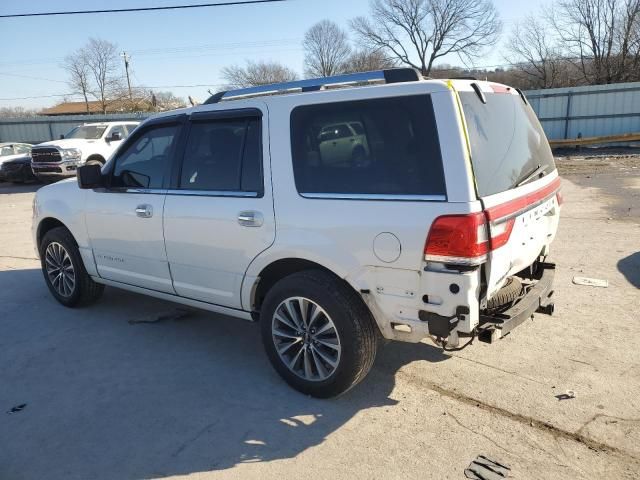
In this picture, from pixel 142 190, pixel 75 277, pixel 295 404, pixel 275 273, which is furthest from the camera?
pixel 75 277

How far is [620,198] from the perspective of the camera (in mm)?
10539

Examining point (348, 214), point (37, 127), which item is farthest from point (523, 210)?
point (37, 127)

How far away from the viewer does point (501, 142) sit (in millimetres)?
3178

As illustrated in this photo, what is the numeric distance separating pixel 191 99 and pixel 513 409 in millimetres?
3863

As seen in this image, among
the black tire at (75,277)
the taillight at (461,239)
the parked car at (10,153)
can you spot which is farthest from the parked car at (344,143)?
the parked car at (10,153)

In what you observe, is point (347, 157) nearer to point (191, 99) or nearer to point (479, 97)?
point (479, 97)

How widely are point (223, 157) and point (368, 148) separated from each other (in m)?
1.24

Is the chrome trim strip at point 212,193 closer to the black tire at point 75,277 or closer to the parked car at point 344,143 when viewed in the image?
the parked car at point 344,143

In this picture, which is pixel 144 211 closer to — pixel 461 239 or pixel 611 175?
pixel 461 239

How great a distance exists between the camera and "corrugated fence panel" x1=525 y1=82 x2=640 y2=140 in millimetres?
22016

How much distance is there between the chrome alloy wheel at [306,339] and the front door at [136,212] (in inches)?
48.5

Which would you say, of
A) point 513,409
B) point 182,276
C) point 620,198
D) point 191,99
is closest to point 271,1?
point 620,198

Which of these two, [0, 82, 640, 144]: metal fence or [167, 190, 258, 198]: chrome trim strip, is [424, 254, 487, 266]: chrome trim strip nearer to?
[167, 190, 258, 198]: chrome trim strip

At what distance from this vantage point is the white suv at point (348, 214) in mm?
2838
